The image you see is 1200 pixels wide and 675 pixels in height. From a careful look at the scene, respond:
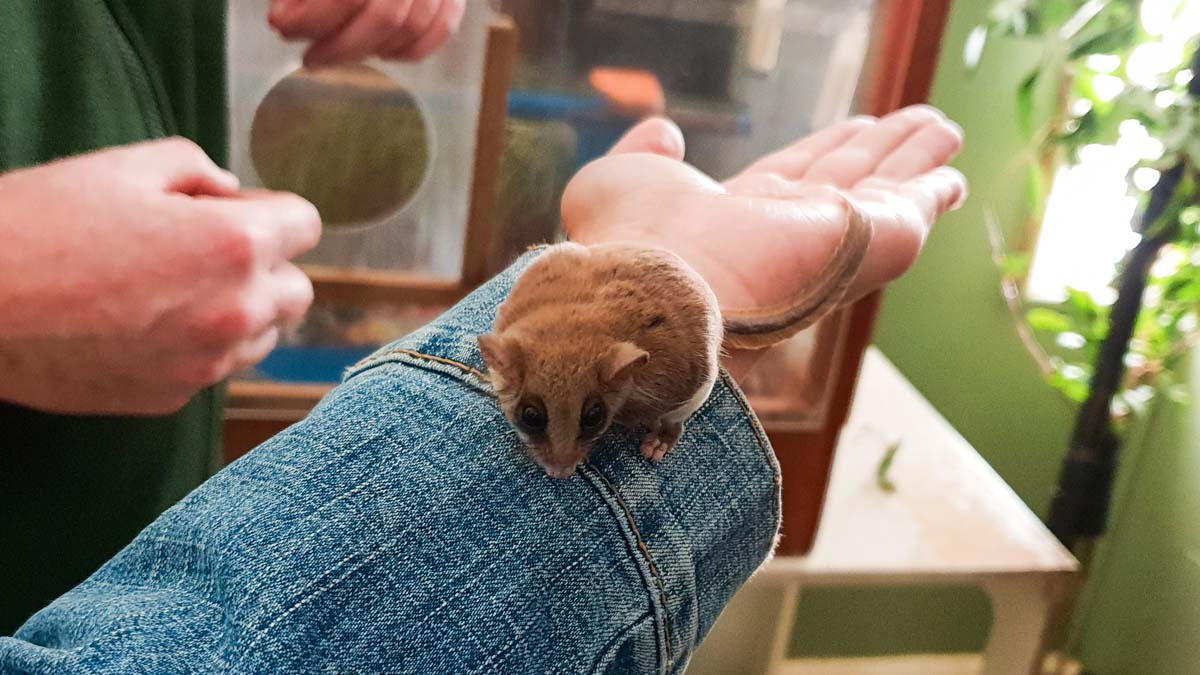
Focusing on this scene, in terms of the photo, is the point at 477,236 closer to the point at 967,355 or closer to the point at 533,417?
the point at 533,417

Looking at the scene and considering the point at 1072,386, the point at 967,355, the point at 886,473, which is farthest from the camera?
the point at 967,355

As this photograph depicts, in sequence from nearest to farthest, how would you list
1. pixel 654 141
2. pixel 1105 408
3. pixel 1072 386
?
pixel 654 141 < pixel 1105 408 < pixel 1072 386

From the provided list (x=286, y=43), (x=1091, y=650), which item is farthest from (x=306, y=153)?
(x=1091, y=650)

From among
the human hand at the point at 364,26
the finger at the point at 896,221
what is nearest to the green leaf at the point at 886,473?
the finger at the point at 896,221

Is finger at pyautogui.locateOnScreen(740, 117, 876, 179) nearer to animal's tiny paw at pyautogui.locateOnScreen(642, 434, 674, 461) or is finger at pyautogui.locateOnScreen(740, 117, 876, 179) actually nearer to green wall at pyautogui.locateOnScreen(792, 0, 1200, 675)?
animal's tiny paw at pyautogui.locateOnScreen(642, 434, 674, 461)

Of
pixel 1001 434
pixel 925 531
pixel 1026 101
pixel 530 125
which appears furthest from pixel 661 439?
pixel 1001 434

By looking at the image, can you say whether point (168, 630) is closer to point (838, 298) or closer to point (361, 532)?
point (361, 532)
